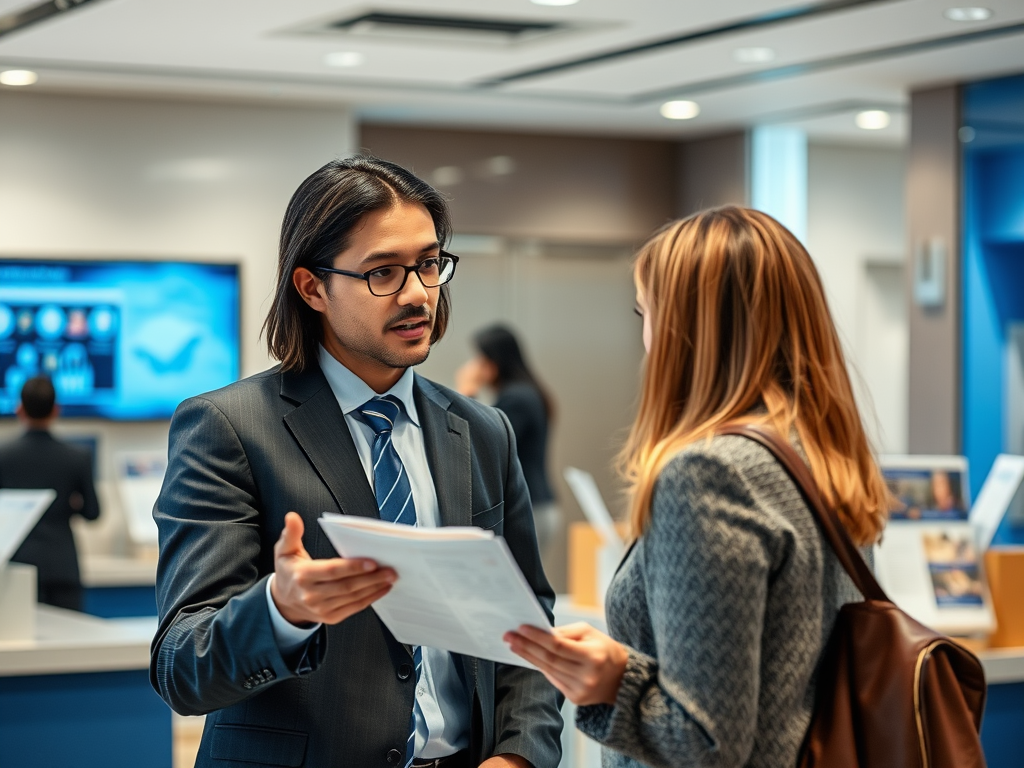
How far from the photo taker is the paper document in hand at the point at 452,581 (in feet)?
4.62

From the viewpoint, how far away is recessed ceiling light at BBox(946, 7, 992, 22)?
504cm

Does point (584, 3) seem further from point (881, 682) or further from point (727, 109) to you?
point (881, 682)

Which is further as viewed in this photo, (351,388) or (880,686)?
(351,388)

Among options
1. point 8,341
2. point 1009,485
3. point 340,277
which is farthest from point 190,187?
point 340,277

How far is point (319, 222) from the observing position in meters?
1.97

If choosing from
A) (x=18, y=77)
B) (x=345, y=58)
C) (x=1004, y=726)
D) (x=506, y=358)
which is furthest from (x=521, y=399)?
(x=1004, y=726)

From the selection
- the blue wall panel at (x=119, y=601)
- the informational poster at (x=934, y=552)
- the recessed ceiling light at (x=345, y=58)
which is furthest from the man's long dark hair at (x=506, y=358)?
the informational poster at (x=934, y=552)

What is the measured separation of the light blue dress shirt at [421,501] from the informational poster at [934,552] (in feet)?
7.83

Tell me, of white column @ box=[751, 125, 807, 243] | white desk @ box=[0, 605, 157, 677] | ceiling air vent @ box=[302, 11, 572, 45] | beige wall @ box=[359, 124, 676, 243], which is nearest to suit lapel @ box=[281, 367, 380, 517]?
white desk @ box=[0, 605, 157, 677]

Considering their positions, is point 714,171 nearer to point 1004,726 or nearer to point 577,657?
point 1004,726

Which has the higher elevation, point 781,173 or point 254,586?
point 781,173

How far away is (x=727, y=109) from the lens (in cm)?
745

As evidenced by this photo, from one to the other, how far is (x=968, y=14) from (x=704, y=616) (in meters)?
4.26

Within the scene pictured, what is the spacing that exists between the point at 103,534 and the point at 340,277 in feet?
17.3
